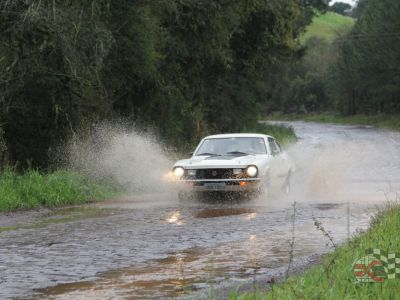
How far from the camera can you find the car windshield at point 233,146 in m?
18.0

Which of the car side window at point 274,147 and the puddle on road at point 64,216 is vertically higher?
the car side window at point 274,147

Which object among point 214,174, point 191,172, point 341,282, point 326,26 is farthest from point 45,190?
point 326,26

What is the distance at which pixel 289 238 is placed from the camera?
461 inches

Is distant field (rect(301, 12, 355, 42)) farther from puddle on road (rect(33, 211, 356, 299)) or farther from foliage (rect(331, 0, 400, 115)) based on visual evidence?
puddle on road (rect(33, 211, 356, 299))

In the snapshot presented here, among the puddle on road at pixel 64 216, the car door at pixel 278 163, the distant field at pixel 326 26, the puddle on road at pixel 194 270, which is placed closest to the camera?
the puddle on road at pixel 194 270

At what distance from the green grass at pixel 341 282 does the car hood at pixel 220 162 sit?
7.01 m

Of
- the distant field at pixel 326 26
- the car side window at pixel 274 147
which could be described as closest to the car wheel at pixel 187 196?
the car side window at pixel 274 147

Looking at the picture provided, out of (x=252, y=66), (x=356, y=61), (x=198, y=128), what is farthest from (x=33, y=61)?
(x=356, y=61)

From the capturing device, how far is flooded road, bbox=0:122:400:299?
8.41 m

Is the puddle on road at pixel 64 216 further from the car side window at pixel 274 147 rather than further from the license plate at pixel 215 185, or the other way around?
the car side window at pixel 274 147

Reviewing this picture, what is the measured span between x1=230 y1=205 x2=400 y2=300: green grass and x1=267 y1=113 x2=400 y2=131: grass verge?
55.8m

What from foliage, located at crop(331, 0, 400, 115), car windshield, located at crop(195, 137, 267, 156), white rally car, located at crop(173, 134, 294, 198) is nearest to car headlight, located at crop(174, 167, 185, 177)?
white rally car, located at crop(173, 134, 294, 198)

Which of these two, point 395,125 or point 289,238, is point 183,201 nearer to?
point 289,238

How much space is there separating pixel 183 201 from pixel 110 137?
5690mm
